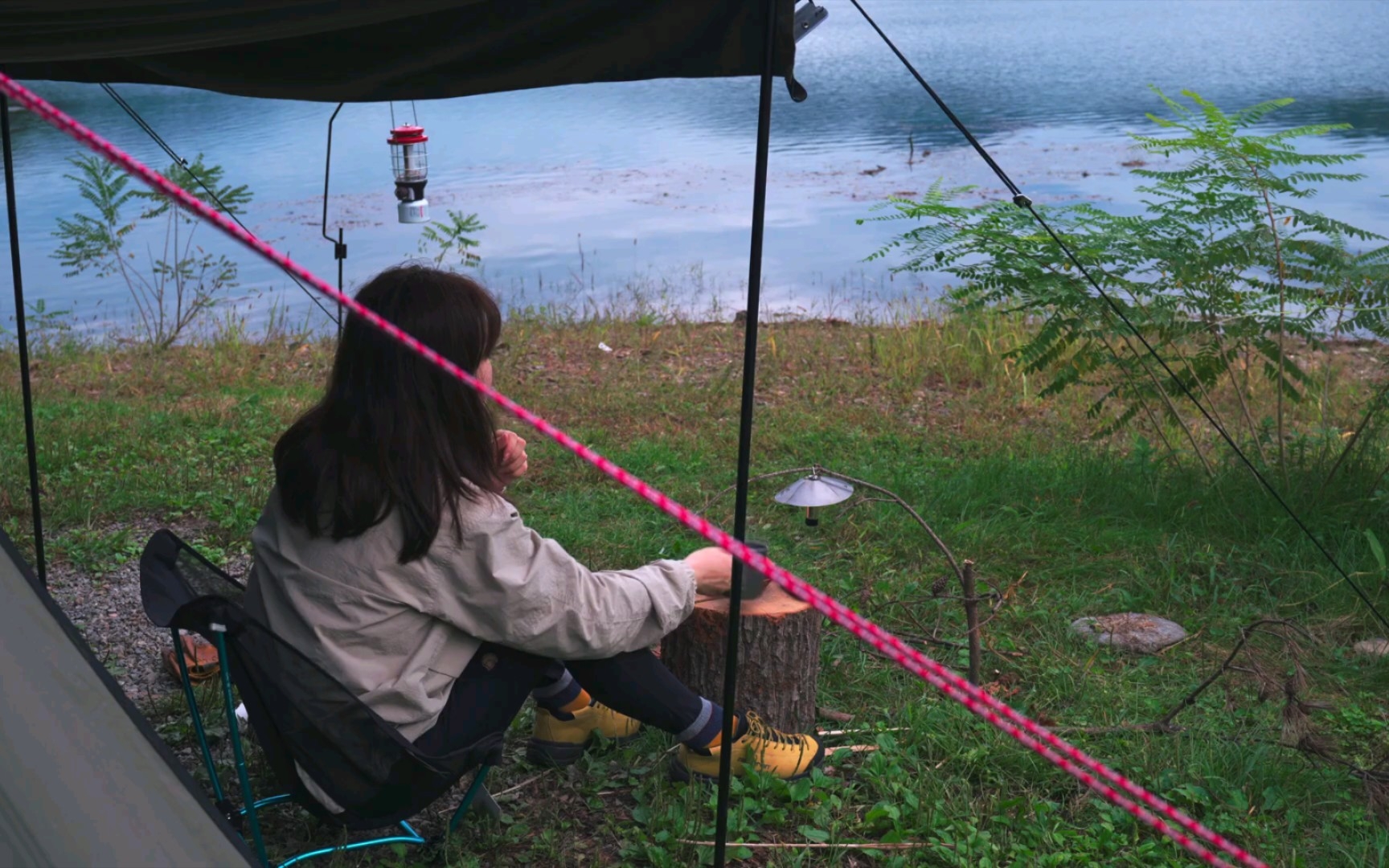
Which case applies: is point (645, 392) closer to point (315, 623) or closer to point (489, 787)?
point (489, 787)

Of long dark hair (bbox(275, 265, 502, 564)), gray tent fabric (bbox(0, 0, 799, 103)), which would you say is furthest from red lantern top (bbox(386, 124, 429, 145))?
long dark hair (bbox(275, 265, 502, 564))

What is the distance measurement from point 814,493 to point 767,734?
0.58 metres

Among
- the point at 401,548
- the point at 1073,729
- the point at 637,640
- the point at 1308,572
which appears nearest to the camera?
the point at 401,548

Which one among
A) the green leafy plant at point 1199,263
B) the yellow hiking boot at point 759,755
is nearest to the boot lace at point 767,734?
the yellow hiking boot at point 759,755

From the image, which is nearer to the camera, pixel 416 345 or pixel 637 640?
pixel 416 345

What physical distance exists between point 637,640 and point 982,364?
454cm

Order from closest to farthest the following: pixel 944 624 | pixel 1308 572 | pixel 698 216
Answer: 1. pixel 944 624
2. pixel 1308 572
3. pixel 698 216

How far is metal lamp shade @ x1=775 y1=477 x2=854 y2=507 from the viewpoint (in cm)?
284

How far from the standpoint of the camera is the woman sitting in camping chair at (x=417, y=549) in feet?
6.57

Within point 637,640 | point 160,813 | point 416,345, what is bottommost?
point 637,640

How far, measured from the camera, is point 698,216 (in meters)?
13.8

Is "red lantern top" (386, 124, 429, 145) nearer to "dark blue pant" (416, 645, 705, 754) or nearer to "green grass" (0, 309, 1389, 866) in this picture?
"green grass" (0, 309, 1389, 866)

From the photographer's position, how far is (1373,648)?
3.29 m

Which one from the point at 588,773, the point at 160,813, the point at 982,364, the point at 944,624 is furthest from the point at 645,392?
the point at 160,813
